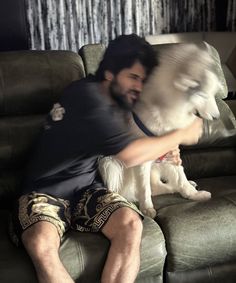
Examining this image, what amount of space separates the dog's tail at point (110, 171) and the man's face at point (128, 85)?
0.31m

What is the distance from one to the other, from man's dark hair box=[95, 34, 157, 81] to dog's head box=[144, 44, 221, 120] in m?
0.04

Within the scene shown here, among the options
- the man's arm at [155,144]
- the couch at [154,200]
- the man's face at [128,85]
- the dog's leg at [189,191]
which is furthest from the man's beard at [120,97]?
the dog's leg at [189,191]

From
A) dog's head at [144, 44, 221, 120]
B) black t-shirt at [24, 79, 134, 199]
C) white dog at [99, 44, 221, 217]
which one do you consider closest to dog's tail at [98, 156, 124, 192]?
black t-shirt at [24, 79, 134, 199]

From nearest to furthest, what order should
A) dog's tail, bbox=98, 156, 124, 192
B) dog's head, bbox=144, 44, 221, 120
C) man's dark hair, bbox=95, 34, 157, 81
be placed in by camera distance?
dog's head, bbox=144, 44, 221, 120 → man's dark hair, bbox=95, 34, 157, 81 → dog's tail, bbox=98, 156, 124, 192

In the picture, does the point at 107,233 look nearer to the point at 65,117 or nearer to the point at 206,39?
the point at 65,117

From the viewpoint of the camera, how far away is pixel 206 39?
3.13 m

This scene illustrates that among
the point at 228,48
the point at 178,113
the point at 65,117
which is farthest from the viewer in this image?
the point at 228,48

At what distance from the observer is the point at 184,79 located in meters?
1.34

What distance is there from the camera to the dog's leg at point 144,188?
1811 millimetres

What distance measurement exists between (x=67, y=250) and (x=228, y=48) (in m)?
2.02

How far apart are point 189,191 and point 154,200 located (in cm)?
15

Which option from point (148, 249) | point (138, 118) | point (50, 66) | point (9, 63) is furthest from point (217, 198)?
point (9, 63)

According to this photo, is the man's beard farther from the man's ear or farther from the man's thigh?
the man's thigh

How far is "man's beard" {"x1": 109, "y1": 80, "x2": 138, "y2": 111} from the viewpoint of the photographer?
1.48 m
